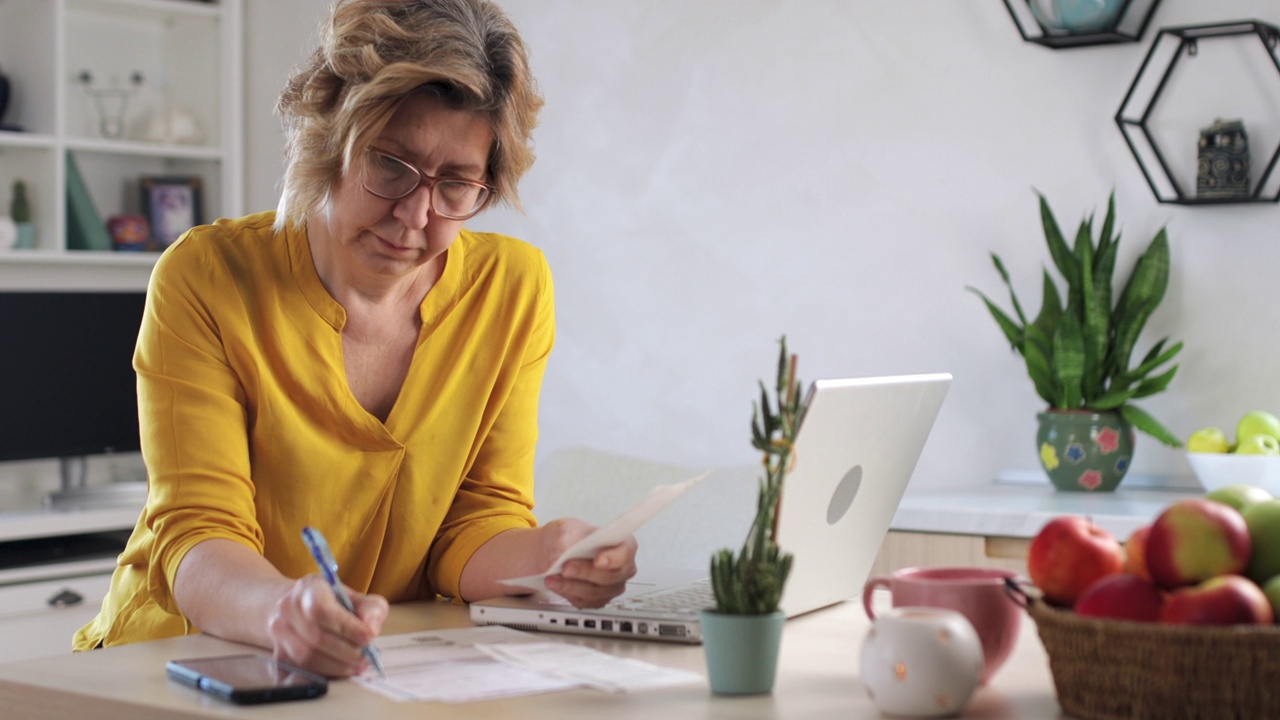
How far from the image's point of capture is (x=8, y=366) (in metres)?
3.88

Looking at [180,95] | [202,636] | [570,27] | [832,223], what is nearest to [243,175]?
[180,95]

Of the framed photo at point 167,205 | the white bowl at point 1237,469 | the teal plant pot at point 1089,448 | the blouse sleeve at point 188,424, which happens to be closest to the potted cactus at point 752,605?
the blouse sleeve at point 188,424

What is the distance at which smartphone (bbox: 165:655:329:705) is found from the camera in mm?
1075

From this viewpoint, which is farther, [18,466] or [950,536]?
[18,466]

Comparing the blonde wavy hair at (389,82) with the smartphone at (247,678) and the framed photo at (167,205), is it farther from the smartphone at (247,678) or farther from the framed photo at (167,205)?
the framed photo at (167,205)

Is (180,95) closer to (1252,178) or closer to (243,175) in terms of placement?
(243,175)

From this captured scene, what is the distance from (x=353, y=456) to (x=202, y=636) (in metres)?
0.32

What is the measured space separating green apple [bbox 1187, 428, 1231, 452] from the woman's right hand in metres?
1.87

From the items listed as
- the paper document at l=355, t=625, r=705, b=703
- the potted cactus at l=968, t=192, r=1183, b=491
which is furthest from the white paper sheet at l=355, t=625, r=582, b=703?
the potted cactus at l=968, t=192, r=1183, b=491

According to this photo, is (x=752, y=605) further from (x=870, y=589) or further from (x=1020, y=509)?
(x=1020, y=509)

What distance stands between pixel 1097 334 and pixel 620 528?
1748mm

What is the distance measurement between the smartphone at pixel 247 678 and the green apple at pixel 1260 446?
190 cm

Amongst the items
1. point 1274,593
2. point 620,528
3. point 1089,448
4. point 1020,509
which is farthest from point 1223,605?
point 1089,448

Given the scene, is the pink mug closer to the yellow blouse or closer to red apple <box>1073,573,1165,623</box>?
red apple <box>1073,573,1165,623</box>
